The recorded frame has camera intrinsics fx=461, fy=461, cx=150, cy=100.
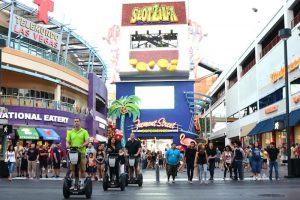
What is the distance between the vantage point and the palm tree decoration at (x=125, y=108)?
48344 mm

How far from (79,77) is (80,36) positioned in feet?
18.0

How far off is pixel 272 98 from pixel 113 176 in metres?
30.1

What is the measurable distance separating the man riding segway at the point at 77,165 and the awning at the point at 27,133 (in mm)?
25151

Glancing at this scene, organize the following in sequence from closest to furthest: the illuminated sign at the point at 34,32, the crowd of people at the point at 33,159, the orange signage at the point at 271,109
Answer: the crowd of people at the point at 33,159 → the illuminated sign at the point at 34,32 → the orange signage at the point at 271,109

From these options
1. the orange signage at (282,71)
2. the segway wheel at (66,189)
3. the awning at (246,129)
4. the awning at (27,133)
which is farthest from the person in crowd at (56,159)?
the awning at (246,129)

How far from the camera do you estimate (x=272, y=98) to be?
135 ft

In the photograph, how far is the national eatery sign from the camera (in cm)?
5088

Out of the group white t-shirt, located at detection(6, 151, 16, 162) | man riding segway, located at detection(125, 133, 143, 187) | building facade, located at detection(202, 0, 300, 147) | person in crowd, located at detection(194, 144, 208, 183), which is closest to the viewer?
man riding segway, located at detection(125, 133, 143, 187)

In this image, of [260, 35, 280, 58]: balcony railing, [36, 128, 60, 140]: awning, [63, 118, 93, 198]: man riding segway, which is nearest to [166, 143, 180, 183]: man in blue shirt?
[63, 118, 93, 198]: man riding segway

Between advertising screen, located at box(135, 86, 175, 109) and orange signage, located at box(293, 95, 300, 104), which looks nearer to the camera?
orange signage, located at box(293, 95, 300, 104)

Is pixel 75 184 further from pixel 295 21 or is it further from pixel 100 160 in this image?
pixel 295 21

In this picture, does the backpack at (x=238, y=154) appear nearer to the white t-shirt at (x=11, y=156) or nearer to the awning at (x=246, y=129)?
the white t-shirt at (x=11, y=156)

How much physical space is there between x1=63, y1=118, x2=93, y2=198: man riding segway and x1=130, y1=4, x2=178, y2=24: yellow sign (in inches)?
1609

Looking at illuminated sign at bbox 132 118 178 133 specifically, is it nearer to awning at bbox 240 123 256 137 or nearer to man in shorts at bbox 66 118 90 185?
awning at bbox 240 123 256 137
